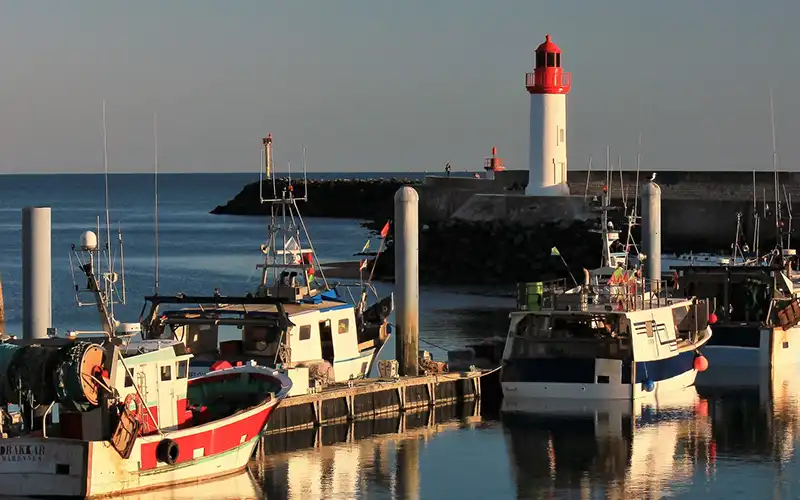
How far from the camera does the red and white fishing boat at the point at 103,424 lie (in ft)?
67.2

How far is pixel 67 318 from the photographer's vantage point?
1869 inches

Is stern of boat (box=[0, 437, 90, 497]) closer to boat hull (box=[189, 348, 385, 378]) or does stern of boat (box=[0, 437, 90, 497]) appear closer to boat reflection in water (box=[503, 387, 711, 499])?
boat hull (box=[189, 348, 385, 378])

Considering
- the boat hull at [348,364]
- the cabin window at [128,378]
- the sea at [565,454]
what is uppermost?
the cabin window at [128,378]

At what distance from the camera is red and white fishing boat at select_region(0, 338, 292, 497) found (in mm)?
20469

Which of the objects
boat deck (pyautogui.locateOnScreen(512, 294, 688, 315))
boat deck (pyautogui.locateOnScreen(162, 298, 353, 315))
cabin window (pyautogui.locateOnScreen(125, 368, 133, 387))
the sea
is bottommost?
the sea

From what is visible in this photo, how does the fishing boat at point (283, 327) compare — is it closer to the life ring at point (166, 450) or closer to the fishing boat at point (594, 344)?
the fishing boat at point (594, 344)

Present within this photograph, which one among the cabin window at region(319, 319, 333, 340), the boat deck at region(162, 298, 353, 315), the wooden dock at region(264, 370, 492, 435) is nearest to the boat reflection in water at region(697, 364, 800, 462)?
the wooden dock at region(264, 370, 492, 435)

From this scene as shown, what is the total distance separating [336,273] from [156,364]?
40.8 meters

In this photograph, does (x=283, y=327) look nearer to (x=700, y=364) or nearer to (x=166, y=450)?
(x=166, y=450)

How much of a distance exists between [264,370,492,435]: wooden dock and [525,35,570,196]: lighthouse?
25.3 m

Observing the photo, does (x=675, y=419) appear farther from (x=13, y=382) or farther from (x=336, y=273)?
(x=336, y=273)

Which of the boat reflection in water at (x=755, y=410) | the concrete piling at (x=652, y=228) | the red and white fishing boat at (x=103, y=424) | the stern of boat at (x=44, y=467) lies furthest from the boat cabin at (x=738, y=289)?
the stern of boat at (x=44, y=467)

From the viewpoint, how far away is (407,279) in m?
29.1

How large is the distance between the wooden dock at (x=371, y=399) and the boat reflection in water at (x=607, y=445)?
3.76ft
